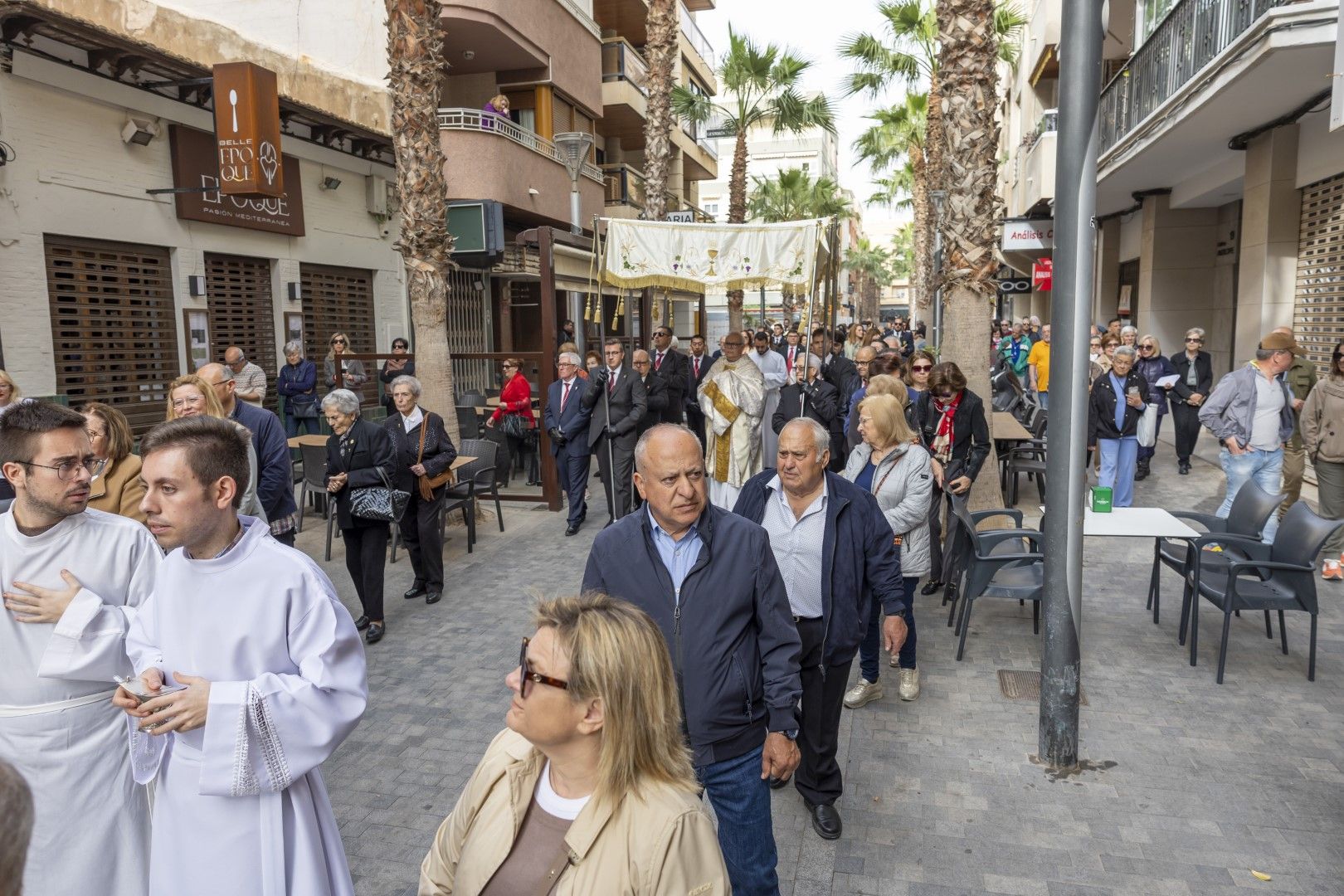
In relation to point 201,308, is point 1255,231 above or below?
above

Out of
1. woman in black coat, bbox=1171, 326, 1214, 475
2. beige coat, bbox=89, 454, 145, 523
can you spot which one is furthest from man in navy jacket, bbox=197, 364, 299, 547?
woman in black coat, bbox=1171, 326, 1214, 475

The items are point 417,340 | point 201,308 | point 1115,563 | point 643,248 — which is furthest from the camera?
point 201,308

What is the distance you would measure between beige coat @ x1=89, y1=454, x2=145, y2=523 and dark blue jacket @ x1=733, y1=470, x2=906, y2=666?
2.96m

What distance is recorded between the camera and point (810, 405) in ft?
32.5

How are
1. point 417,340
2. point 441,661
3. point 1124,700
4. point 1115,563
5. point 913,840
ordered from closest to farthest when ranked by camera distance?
point 913,840
point 1124,700
point 441,661
point 1115,563
point 417,340

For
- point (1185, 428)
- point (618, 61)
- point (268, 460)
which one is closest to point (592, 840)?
point (268, 460)

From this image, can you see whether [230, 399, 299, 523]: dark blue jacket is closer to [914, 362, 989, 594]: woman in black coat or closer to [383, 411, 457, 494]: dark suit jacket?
[383, 411, 457, 494]: dark suit jacket

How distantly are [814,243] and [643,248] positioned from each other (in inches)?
84.1

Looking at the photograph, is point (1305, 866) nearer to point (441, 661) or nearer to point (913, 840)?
point (913, 840)

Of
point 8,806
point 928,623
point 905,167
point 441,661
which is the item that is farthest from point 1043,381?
point 905,167

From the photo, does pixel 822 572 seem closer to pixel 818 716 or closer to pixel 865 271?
pixel 818 716

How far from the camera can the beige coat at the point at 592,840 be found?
1823mm

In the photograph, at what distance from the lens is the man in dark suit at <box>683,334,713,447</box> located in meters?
12.6

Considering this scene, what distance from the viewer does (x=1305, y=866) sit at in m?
3.75
